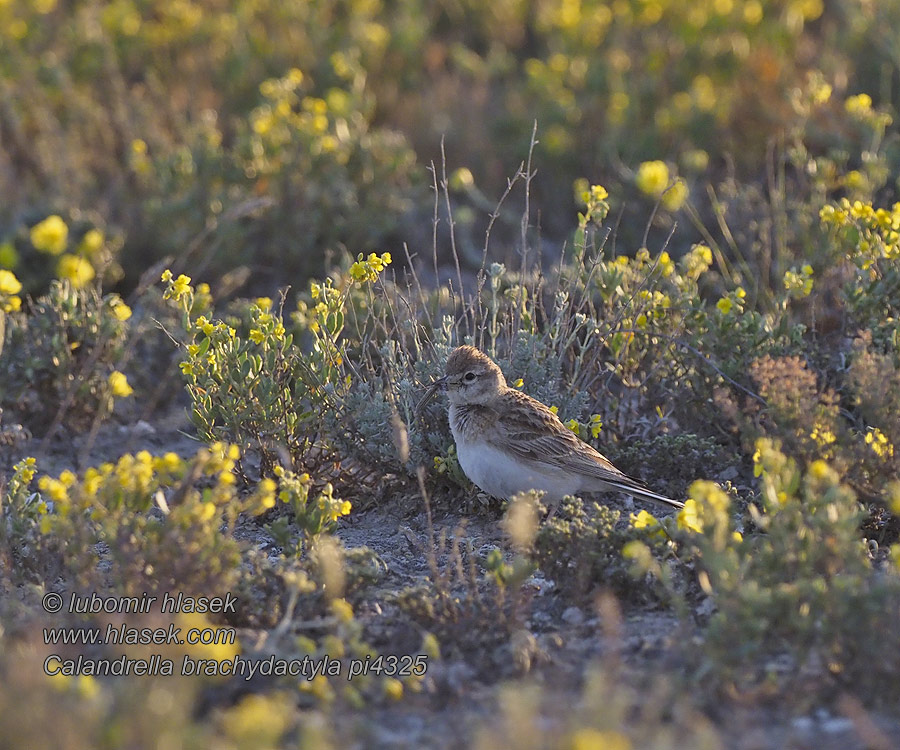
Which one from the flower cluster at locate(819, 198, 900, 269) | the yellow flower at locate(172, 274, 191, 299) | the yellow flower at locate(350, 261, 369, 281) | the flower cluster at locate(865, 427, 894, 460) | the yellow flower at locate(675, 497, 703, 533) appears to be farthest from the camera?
the flower cluster at locate(819, 198, 900, 269)

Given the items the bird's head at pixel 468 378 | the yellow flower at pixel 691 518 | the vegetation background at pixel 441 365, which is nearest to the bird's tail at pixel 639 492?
the vegetation background at pixel 441 365

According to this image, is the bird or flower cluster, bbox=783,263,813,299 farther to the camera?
flower cluster, bbox=783,263,813,299

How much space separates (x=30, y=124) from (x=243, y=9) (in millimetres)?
1795

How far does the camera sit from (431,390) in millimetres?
4852

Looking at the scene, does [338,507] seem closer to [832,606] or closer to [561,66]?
[832,606]

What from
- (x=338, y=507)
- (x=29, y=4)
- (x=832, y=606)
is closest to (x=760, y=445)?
(x=832, y=606)

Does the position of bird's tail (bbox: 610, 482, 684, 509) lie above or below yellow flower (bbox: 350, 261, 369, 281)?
below

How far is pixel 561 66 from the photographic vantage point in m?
8.62

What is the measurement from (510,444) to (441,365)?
52 centimetres

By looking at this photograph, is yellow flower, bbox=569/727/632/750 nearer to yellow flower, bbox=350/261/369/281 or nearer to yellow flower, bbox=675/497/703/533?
yellow flower, bbox=675/497/703/533

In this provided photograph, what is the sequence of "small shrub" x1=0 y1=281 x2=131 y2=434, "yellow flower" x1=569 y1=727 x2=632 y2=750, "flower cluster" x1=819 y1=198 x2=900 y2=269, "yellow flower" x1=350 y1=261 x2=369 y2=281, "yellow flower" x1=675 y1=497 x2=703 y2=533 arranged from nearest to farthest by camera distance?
"yellow flower" x1=569 y1=727 x2=632 y2=750 → "yellow flower" x1=675 y1=497 x2=703 y2=533 → "yellow flower" x1=350 y1=261 x2=369 y2=281 → "flower cluster" x1=819 y1=198 x2=900 y2=269 → "small shrub" x1=0 y1=281 x2=131 y2=434

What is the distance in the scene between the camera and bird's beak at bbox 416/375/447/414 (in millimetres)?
4746

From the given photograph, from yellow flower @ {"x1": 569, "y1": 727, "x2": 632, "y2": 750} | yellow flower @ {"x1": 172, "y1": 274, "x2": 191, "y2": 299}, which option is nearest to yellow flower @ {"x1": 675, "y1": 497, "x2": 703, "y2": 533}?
yellow flower @ {"x1": 569, "y1": 727, "x2": 632, "y2": 750}

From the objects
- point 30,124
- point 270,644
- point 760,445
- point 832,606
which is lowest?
point 30,124
